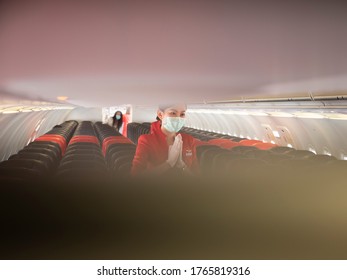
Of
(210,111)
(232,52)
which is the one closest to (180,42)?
(232,52)

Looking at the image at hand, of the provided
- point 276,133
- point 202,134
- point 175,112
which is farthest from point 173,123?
point 276,133

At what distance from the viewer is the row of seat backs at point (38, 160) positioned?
3.15 meters

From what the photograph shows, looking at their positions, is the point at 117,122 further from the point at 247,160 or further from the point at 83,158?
the point at 247,160

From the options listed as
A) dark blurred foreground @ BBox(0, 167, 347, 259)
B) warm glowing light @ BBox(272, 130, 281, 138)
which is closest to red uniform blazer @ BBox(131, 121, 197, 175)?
dark blurred foreground @ BBox(0, 167, 347, 259)

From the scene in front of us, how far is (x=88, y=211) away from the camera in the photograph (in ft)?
10.1

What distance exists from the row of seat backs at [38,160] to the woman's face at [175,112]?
102 cm

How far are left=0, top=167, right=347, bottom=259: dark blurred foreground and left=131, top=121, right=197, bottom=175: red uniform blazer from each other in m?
0.12

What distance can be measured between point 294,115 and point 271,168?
2.03 metres

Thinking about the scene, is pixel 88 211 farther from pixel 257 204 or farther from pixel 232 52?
pixel 232 52

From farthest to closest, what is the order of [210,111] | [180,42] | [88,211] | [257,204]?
[210,111] → [257,204] → [88,211] → [180,42]

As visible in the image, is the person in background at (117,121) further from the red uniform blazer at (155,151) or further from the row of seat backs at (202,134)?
the row of seat backs at (202,134)

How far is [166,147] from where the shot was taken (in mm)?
A: 3199

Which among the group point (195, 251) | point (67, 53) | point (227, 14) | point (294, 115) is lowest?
point (195, 251)

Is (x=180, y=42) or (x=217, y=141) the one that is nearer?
(x=180, y=42)
